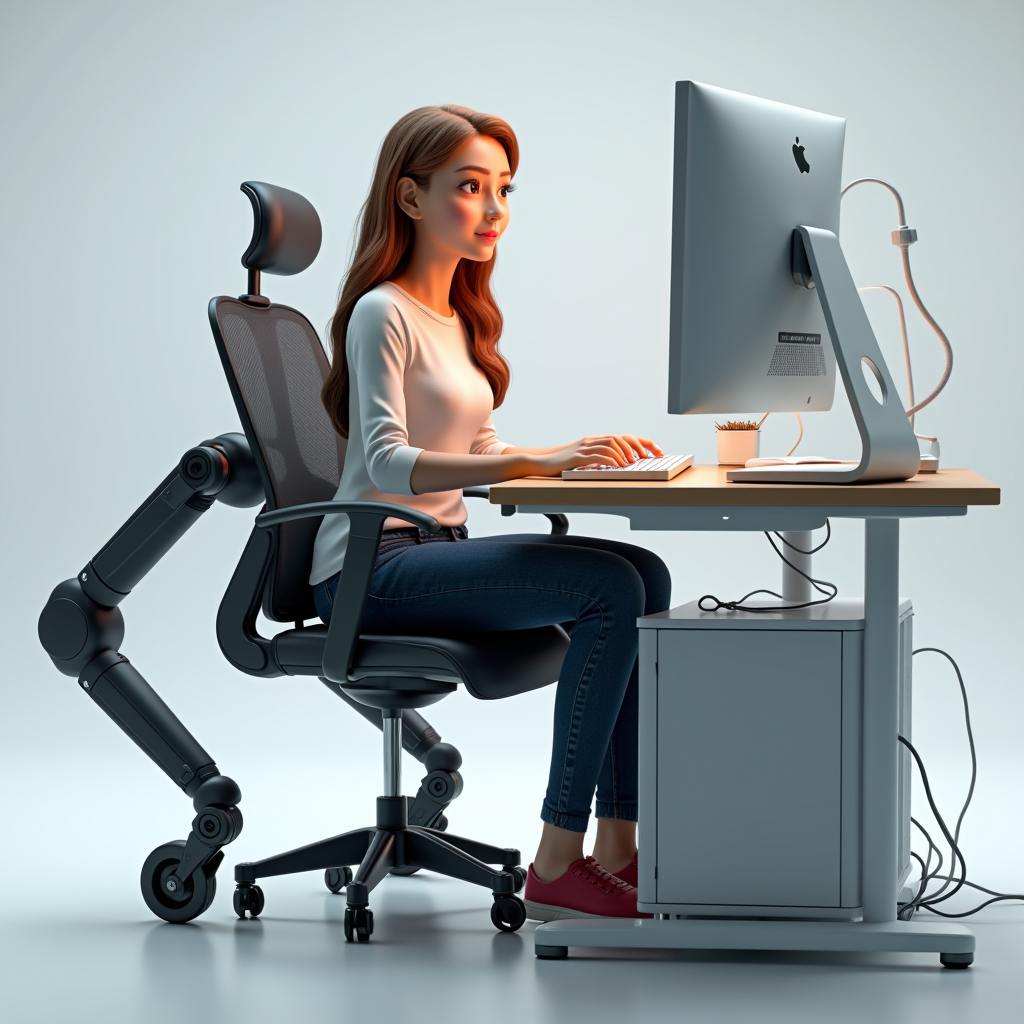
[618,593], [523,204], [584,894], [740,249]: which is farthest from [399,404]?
[523,204]

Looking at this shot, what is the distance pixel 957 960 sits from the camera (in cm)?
227

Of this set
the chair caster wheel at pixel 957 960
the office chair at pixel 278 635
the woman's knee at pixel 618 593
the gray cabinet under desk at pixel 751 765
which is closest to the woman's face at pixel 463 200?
the office chair at pixel 278 635

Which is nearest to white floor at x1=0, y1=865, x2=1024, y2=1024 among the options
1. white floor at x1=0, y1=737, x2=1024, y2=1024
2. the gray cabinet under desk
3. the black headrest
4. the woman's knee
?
white floor at x1=0, y1=737, x2=1024, y2=1024

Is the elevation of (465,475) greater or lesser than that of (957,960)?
greater

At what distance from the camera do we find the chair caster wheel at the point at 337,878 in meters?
2.81

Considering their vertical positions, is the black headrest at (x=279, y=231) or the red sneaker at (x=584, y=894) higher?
the black headrest at (x=279, y=231)

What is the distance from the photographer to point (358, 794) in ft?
12.0

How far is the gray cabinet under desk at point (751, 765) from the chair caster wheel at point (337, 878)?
722mm

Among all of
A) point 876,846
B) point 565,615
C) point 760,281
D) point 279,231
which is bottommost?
point 876,846

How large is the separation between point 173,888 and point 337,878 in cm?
33

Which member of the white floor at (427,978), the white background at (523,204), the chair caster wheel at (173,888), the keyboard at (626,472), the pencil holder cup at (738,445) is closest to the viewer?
the white floor at (427,978)

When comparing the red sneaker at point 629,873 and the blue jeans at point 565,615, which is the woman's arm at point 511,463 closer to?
the blue jeans at point 565,615

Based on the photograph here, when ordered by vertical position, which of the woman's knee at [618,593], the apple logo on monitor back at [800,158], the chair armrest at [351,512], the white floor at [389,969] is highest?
the apple logo on monitor back at [800,158]

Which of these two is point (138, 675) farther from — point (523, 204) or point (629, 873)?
point (523, 204)
